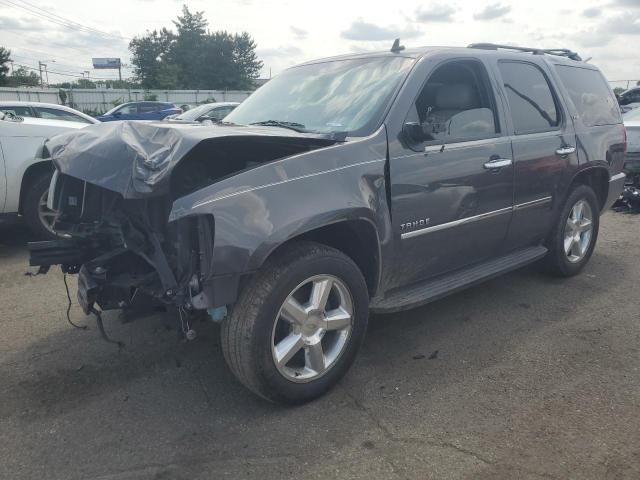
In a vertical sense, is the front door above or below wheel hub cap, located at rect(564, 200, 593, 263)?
above

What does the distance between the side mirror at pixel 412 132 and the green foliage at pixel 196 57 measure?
67.3 m

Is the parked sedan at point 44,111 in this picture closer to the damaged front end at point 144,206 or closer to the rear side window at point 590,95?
the damaged front end at point 144,206

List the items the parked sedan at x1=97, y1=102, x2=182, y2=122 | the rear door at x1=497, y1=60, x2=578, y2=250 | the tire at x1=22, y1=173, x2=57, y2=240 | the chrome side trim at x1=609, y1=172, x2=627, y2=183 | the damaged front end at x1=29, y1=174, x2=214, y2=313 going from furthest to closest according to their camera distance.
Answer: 1. the parked sedan at x1=97, y1=102, x2=182, y2=122
2. the tire at x1=22, y1=173, x2=57, y2=240
3. the chrome side trim at x1=609, y1=172, x2=627, y2=183
4. the rear door at x1=497, y1=60, x2=578, y2=250
5. the damaged front end at x1=29, y1=174, x2=214, y2=313

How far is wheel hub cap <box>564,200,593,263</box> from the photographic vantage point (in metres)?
4.91

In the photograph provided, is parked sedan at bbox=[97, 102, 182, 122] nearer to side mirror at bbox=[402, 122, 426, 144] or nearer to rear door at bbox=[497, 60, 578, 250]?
rear door at bbox=[497, 60, 578, 250]

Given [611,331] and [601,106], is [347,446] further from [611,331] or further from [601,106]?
[601,106]

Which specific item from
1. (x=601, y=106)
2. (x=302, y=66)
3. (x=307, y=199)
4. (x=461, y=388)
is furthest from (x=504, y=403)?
(x=601, y=106)

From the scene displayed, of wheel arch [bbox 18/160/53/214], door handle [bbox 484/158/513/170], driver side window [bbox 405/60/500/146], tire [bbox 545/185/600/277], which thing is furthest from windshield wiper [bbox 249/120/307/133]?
wheel arch [bbox 18/160/53/214]

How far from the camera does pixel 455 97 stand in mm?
3646

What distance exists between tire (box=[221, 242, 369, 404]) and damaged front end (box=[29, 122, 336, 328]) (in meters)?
0.18

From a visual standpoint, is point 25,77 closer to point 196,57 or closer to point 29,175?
point 196,57

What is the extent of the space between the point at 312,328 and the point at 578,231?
10.6ft

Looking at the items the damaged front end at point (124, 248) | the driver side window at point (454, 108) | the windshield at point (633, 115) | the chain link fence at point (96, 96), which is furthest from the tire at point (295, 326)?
the chain link fence at point (96, 96)

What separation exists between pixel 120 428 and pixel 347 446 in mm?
1179
